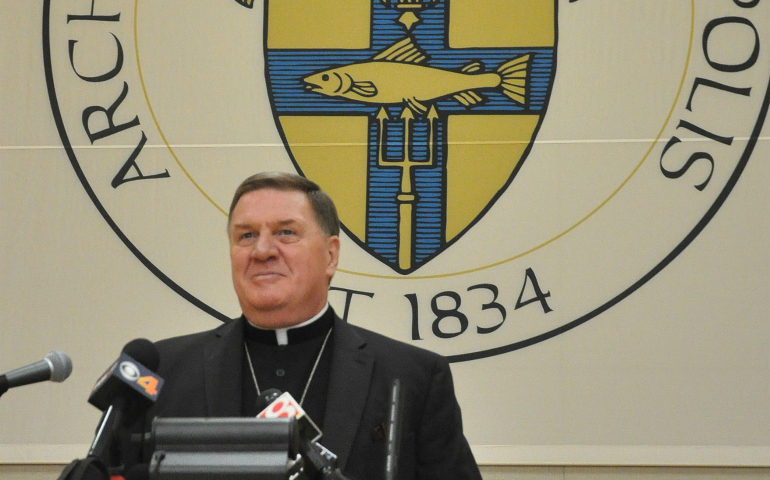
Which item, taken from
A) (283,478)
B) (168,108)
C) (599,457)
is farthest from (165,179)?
(283,478)

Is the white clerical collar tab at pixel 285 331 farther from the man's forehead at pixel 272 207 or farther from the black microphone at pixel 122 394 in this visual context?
the black microphone at pixel 122 394

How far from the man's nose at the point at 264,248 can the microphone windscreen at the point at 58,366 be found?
1.93 feet

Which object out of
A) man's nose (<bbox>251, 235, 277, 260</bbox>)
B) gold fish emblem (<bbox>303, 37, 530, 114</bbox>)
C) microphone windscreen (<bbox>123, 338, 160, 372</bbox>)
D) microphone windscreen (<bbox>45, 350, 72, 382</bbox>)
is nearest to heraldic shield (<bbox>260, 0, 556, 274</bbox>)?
gold fish emblem (<bbox>303, 37, 530, 114</bbox>)

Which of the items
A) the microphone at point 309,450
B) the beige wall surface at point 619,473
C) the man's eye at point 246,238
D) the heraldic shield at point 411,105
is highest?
the heraldic shield at point 411,105

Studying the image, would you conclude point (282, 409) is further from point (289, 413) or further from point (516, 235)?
point (516, 235)

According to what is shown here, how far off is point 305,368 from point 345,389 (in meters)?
0.24

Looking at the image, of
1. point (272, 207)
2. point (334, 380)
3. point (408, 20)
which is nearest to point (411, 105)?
point (408, 20)

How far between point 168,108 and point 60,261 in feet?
2.10

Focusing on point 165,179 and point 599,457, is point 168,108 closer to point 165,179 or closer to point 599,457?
point 165,179

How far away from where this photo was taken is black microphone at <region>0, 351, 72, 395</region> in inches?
61.6

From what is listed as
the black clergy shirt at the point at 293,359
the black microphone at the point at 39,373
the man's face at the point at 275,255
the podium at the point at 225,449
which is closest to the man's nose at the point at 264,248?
the man's face at the point at 275,255

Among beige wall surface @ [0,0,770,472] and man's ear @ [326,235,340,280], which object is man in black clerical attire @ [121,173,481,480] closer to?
man's ear @ [326,235,340,280]

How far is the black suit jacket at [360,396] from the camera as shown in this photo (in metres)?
2.12

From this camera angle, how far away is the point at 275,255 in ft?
7.15
